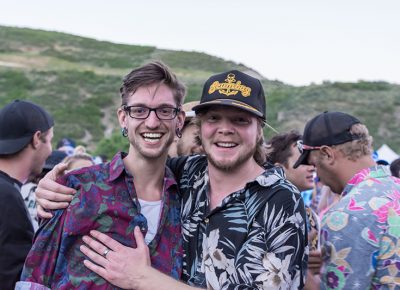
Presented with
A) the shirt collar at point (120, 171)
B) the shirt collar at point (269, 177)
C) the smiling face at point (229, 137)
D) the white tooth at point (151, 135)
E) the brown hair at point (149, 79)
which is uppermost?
the brown hair at point (149, 79)

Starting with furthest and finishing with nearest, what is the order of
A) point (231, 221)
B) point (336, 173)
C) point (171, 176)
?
1. point (336, 173)
2. point (171, 176)
3. point (231, 221)

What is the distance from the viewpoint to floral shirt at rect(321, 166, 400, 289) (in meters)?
3.36

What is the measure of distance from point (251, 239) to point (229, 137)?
1.89ft

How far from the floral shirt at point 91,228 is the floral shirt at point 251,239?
0.12m

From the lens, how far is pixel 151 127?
323 cm

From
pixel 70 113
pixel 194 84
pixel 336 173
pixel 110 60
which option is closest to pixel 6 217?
pixel 336 173

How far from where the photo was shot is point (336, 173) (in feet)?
12.8

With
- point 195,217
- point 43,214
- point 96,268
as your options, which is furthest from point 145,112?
point 96,268

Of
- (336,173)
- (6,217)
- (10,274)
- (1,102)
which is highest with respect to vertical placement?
(336,173)

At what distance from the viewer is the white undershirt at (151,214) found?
309 cm

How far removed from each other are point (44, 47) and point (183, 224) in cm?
4674

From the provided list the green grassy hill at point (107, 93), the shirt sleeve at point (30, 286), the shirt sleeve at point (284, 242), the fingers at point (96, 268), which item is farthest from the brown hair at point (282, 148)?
the green grassy hill at point (107, 93)

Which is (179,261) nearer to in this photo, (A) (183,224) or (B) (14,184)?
(A) (183,224)

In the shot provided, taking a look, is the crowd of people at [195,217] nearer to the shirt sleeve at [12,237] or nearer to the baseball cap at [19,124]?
the shirt sleeve at [12,237]
